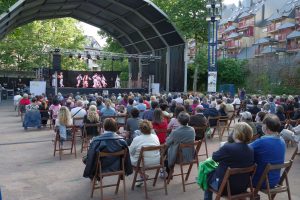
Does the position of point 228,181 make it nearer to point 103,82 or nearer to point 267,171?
point 267,171

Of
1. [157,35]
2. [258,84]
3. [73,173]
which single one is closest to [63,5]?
[157,35]

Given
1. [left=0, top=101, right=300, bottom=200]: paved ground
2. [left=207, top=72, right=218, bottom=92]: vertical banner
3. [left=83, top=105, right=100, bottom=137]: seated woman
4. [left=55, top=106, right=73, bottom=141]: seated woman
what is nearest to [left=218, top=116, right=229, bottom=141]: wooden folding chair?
[left=0, top=101, right=300, bottom=200]: paved ground

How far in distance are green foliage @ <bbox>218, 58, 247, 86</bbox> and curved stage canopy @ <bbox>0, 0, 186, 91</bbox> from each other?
18.0ft

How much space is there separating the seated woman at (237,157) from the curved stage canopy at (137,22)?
65.6 feet

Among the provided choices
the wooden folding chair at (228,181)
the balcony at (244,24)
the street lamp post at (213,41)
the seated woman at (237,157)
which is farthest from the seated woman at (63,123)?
the balcony at (244,24)

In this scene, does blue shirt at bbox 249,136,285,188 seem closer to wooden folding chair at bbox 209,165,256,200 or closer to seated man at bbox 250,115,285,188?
seated man at bbox 250,115,285,188

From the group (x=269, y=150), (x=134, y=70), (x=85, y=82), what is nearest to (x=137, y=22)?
(x=85, y=82)

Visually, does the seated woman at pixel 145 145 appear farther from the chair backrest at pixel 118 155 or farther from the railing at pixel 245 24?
the railing at pixel 245 24

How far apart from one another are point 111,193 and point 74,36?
35246 mm

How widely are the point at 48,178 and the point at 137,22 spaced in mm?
21837

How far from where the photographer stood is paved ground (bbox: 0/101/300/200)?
5098 mm

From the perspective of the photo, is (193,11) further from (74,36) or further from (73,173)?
(73,173)

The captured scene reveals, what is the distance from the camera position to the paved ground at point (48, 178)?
16.7ft

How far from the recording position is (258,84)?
87.7ft
